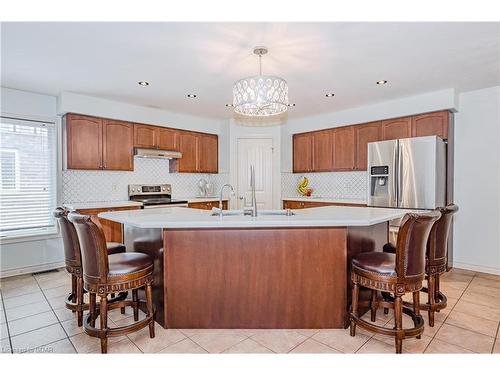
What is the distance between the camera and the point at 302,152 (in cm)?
596

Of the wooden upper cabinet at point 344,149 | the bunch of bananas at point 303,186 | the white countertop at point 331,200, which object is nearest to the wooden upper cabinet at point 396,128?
the wooden upper cabinet at point 344,149

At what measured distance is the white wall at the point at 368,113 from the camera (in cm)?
411

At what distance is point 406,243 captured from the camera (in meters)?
2.07

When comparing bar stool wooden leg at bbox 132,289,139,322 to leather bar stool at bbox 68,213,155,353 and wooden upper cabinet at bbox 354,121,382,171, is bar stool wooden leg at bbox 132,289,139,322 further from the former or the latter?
wooden upper cabinet at bbox 354,121,382,171

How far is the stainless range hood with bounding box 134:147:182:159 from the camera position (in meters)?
5.02

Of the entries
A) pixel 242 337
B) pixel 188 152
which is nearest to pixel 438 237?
pixel 242 337

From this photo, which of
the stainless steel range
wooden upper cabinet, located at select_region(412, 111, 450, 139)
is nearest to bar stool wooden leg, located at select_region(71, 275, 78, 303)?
the stainless steel range

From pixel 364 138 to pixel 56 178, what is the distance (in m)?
4.83

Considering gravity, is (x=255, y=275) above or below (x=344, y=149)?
below

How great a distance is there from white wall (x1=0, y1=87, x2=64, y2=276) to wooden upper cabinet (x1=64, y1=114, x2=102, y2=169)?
350mm

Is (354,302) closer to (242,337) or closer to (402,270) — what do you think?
(402,270)

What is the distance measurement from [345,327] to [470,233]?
9.78 feet
